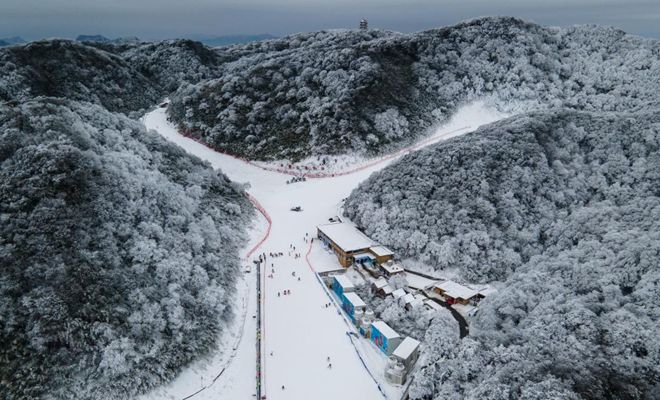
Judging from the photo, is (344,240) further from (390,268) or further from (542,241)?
(542,241)

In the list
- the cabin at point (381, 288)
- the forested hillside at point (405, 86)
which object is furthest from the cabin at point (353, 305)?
the forested hillside at point (405, 86)

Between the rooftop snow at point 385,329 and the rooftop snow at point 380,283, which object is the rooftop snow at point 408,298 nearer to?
the rooftop snow at point 380,283

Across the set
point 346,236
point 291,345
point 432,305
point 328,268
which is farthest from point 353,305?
point 346,236

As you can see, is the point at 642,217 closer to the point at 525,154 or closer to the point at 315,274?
the point at 525,154

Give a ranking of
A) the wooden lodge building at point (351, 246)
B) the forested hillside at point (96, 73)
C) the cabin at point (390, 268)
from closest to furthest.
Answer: the cabin at point (390, 268) → the wooden lodge building at point (351, 246) → the forested hillside at point (96, 73)

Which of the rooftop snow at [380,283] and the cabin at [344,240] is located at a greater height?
the cabin at [344,240]
